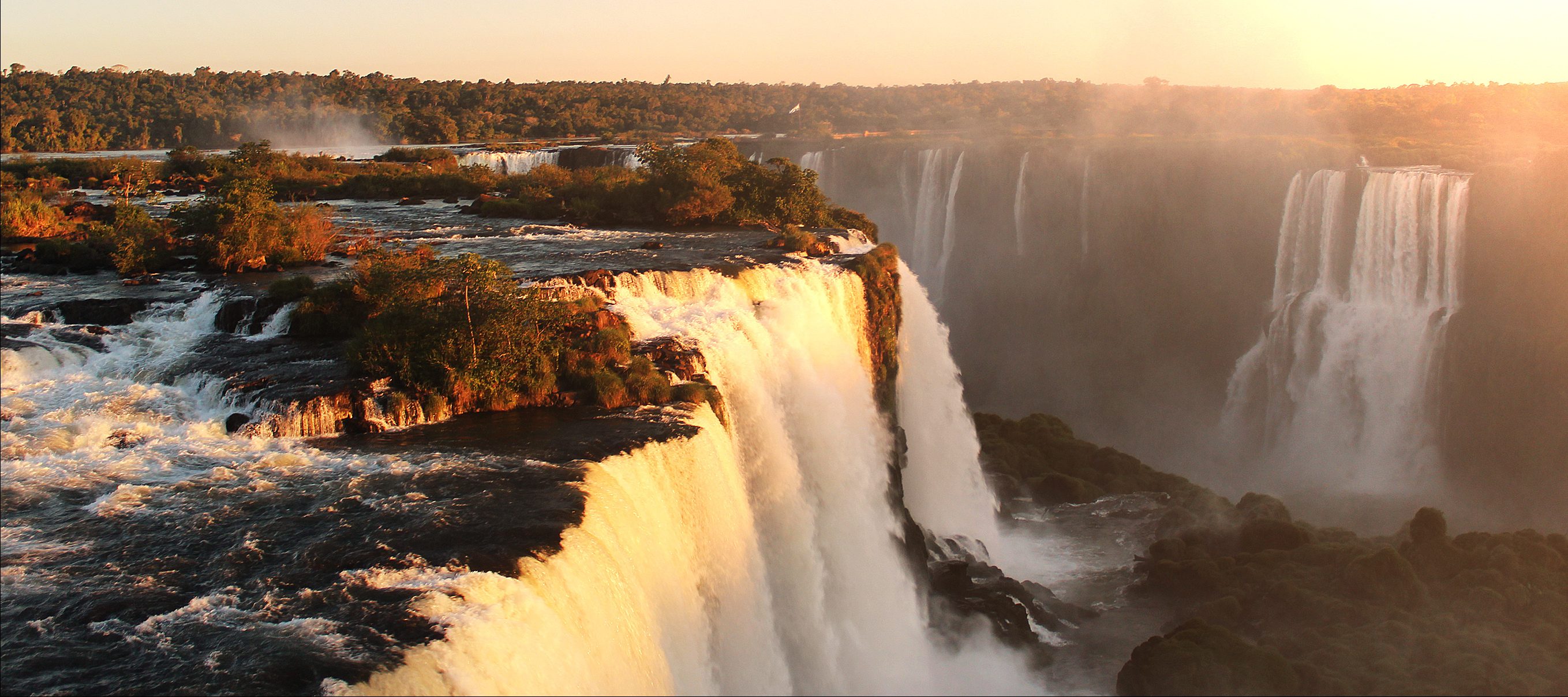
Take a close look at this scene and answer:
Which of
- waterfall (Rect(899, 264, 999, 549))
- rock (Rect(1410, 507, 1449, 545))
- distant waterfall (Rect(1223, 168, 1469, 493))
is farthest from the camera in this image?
distant waterfall (Rect(1223, 168, 1469, 493))

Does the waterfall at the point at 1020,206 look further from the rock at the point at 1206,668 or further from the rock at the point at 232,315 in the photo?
the rock at the point at 232,315

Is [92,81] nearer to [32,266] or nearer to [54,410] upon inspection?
[32,266]

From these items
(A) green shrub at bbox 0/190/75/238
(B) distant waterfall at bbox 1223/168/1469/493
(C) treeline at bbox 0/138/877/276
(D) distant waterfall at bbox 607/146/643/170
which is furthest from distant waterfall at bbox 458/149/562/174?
(B) distant waterfall at bbox 1223/168/1469/493

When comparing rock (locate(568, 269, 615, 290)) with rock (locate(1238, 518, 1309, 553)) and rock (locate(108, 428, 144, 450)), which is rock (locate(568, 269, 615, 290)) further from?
rock (locate(1238, 518, 1309, 553))

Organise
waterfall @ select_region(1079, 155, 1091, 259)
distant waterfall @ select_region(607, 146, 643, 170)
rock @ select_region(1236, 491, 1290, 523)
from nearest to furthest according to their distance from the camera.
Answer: rock @ select_region(1236, 491, 1290, 523), waterfall @ select_region(1079, 155, 1091, 259), distant waterfall @ select_region(607, 146, 643, 170)

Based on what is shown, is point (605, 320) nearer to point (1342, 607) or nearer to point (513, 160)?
point (1342, 607)

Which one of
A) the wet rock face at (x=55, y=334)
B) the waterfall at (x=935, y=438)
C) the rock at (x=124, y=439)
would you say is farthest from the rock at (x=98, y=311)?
the waterfall at (x=935, y=438)

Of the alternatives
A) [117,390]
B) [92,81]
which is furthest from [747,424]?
[92,81]
